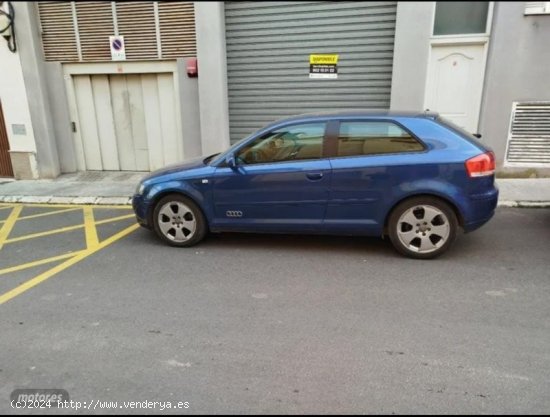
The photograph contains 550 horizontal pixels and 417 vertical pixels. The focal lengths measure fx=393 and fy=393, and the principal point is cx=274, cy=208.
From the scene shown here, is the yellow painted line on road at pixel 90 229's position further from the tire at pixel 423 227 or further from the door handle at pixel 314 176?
the tire at pixel 423 227

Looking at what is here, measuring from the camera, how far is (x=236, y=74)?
818 centimetres

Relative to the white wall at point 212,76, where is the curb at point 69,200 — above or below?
below

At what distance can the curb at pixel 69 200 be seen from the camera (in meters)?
6.97

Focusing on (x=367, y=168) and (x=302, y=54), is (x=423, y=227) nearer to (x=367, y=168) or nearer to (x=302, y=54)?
(x=367, y=168)

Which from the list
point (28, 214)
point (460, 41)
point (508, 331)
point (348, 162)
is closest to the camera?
point (508, 331)

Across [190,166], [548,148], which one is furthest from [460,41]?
[190,166]

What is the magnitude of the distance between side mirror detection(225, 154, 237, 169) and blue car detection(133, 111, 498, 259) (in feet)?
0.04

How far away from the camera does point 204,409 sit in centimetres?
232

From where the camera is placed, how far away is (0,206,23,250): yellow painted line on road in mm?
5416

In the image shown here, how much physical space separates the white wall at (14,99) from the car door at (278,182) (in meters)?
6.31

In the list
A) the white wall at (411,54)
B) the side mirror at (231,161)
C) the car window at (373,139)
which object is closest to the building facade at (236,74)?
the white wall at (411,54)

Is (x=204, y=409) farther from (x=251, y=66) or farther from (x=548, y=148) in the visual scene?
(x=548, y=148)

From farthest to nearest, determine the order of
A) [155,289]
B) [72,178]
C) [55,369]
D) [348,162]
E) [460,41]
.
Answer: [72,178]
[460,41]
[348,162]
[155,289]
[55,369]

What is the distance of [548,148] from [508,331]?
5789 mm
